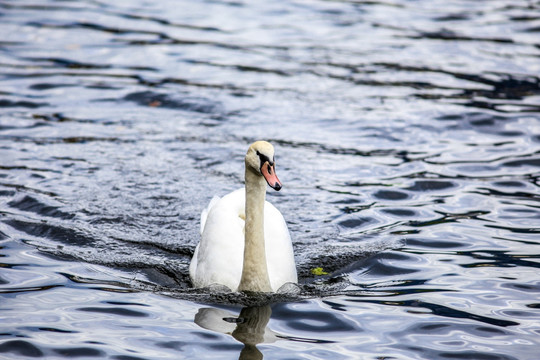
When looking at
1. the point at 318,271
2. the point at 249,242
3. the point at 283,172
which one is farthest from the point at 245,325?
the point at 283,172

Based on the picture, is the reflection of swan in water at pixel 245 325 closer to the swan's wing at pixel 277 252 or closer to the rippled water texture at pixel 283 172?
the rippled water texture at pixel 283 172

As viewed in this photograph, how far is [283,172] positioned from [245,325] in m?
4.37

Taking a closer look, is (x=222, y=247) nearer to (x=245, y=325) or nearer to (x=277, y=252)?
(x=277, y=252)

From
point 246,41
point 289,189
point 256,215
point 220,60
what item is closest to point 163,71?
point 220,60

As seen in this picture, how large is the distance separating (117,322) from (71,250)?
176cm

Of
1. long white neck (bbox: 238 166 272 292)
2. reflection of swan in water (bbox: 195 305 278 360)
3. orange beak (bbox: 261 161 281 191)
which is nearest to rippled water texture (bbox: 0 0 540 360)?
reflection of swan in water (bbox: 195 305 278 360)

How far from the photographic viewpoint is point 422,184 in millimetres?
9828

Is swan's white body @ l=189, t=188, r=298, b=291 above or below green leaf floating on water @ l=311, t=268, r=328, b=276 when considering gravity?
above

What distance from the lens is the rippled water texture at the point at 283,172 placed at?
243 inches

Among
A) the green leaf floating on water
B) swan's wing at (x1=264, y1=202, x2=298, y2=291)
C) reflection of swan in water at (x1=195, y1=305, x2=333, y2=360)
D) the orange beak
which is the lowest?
reflection of swan in water at (x1=195, y1=305, x2=333, y2=360)

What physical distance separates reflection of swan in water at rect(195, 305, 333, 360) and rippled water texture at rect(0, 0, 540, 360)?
2 centimetres

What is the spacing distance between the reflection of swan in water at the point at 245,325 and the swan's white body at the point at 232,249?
332mm

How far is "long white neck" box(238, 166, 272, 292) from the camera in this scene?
6.46 m

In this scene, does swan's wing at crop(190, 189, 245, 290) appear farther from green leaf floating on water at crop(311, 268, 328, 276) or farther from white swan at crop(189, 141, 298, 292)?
green leaf floating on water at crop(311, 268, 328, 276)
